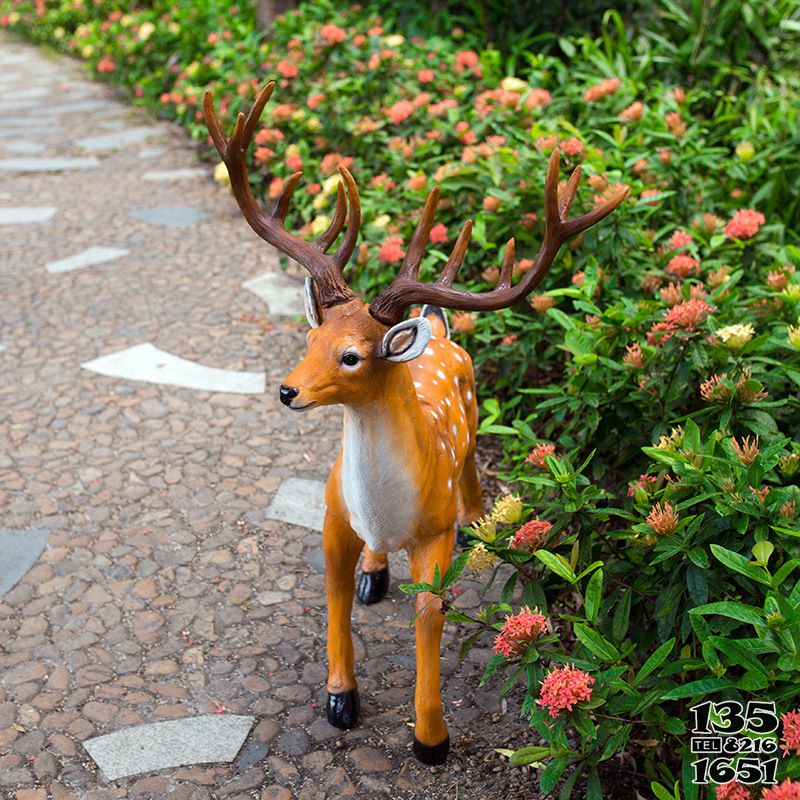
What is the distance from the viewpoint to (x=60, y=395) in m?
4.33

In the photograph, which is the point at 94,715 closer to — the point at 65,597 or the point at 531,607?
the point at 65,597

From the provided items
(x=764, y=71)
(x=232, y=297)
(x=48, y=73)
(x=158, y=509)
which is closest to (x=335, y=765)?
(x=158, y=509)

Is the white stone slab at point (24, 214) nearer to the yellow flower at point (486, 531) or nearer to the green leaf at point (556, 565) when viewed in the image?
the yellow flower at point (486, 531)

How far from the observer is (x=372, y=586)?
3.14m

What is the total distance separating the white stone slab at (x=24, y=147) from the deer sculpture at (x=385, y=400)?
Result: 5748 millimetres

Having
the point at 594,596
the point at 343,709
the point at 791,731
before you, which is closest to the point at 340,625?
the point at 343,709

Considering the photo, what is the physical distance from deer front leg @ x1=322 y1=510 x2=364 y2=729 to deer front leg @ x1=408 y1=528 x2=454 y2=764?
0.60 feet

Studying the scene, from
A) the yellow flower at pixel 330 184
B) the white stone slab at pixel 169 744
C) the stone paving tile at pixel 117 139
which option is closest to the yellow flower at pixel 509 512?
the white stone slab at pixel 169 744

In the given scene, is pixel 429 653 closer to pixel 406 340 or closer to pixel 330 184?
pixel 406 340

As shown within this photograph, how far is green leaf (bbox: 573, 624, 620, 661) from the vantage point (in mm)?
2135

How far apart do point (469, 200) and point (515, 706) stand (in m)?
2.38

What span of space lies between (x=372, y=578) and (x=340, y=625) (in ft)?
1.69

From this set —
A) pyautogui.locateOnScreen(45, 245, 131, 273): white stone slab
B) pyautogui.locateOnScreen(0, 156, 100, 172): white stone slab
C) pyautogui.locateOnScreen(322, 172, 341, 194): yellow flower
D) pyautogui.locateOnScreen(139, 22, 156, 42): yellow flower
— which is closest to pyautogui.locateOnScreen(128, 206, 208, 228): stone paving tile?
pyautogui.locateOnScreen(45, 245, 131, 273): white stone slab

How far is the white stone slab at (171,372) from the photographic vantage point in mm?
4410
